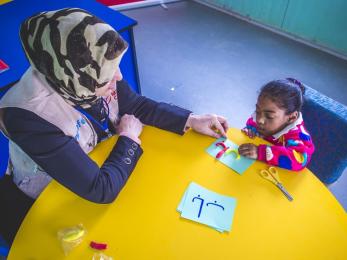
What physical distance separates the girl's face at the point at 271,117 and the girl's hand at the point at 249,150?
29cm

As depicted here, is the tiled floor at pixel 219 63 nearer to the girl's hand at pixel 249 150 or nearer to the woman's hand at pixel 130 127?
the girl's hand at pixel 249 150

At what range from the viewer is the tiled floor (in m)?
2.94

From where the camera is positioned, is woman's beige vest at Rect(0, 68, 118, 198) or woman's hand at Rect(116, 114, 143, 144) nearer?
woman's beige vest at Rect(0, 68, 118, 198)

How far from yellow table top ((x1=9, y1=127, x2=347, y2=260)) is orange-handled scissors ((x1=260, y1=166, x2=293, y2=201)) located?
0.02 m

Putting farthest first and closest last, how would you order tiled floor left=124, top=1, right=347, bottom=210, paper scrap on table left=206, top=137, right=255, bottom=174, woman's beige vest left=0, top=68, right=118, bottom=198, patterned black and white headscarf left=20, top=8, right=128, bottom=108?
1. tiled floor left=124, top=1, right=347, bottom=210
2. paper scrap on table left=206, top=137, right=255, bottom=174
3. woman's beige vest left=0, top=68, right=118, bottom=198
4. patterned black and white headscarf left=20, top=8, right=128, bottom=108

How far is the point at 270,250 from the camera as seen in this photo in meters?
0.95

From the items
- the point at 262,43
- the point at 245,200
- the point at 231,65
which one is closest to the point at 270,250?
the point at 245,200

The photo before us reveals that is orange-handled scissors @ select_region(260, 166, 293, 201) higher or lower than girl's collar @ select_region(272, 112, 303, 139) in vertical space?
lower

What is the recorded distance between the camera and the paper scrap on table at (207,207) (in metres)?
1.01

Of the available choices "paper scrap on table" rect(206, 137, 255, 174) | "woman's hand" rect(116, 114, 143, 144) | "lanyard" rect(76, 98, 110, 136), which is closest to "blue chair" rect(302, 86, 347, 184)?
"paper scrap on table" rect(206, 137, 255, 174)

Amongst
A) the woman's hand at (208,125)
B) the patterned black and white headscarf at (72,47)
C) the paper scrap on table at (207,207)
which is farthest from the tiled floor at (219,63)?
the patterned black and white headscarf at (72,47)

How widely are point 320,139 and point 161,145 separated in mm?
802

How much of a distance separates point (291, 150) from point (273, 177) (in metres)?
0.16

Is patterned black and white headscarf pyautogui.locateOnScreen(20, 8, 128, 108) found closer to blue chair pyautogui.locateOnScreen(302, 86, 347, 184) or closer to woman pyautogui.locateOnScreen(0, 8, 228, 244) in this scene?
woman pyautogui.locateOnScreen(0, 8, 228, 244)
